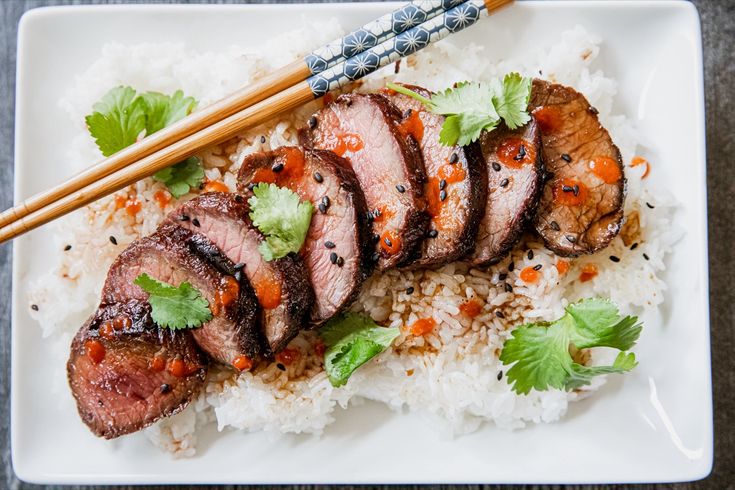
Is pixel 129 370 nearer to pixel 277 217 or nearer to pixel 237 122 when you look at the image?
pixel 277 217

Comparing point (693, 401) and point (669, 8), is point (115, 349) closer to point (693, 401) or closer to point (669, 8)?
point (693, 401)

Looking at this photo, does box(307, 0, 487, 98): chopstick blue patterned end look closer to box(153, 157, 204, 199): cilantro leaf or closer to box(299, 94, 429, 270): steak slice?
box(299, 94, 429, 270): steak slice

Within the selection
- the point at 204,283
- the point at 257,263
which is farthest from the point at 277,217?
the point at 204,283

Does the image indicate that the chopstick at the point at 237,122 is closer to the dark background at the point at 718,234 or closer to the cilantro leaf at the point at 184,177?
the cilantro leaf at the point at 184,177

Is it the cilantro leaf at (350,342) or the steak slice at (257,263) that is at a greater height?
the steak slice at (257,263)

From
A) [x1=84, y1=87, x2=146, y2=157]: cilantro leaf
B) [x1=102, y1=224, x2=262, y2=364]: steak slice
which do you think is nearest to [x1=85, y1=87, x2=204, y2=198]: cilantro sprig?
[x1=84, y1=87, x2=146, y2=157]: cilantro leaf

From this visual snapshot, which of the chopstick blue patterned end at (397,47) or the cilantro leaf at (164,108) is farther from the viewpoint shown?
the cilantro leaf at (164,108)

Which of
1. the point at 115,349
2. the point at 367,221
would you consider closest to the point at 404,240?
the point at 367,221

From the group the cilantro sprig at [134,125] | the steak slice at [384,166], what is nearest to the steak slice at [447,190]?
the steak slice at [384,166]
